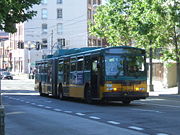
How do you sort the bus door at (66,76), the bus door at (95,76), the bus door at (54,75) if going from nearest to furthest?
1. the bus door at (95,76)
2. the bus door at (66,76)
3. the bus door at (54,75)

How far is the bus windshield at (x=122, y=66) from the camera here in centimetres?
2230

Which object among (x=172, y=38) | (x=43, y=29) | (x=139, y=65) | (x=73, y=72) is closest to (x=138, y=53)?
(x=139, y=65)

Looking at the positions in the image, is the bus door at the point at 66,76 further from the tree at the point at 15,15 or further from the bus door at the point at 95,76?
the tree at the point at 15,15

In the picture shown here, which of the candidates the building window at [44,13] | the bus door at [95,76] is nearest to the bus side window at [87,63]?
the bus door at [95,76]

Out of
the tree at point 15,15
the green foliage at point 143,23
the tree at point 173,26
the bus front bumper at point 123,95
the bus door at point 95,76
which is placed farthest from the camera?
the green foliage at point 143,23

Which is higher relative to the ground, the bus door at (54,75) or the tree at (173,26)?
the tree at (173,26)

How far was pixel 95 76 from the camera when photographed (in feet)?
76.1

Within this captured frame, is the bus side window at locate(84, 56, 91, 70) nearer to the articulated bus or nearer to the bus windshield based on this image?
the articulated bus

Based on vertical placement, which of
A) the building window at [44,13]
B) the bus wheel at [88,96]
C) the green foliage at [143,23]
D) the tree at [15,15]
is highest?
the building window at [44,13]

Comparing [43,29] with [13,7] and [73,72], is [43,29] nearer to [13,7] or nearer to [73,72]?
[73,72]

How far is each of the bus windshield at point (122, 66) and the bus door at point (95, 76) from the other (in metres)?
0.67

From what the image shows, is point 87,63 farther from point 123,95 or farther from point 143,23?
point 143,23

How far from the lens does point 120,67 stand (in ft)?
73.6

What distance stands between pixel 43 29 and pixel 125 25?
63.6 meters
